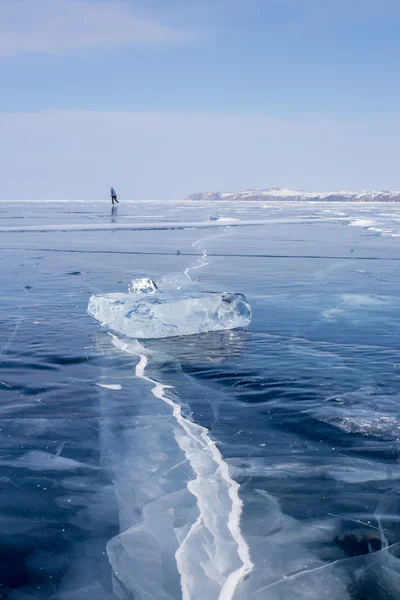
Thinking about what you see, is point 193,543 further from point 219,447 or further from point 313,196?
point 313,196

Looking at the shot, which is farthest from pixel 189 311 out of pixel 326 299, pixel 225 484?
pixel 225 484

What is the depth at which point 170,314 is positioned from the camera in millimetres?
8164

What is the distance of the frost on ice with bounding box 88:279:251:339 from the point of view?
8094mm

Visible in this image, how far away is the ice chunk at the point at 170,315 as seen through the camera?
8.09m

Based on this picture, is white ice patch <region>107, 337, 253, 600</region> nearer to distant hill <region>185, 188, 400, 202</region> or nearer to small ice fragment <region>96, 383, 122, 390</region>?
small ice fragment <region>96, 383, 122, 390</region>

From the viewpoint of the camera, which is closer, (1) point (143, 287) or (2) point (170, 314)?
(2) point (170, 314)

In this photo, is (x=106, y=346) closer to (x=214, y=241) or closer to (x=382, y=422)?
(x=382, y=422)

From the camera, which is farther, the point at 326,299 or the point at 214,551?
the point at 326,299

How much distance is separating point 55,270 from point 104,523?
37.0ft

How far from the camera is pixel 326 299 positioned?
10.6 metres

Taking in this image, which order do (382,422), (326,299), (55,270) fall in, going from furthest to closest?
(55,270) → (326,299) → (382,422)

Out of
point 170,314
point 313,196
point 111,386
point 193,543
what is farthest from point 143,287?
point 313,196

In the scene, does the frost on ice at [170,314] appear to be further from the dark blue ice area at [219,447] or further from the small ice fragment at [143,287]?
the small ice fragment at [143,287]

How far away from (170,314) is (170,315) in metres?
0.01
